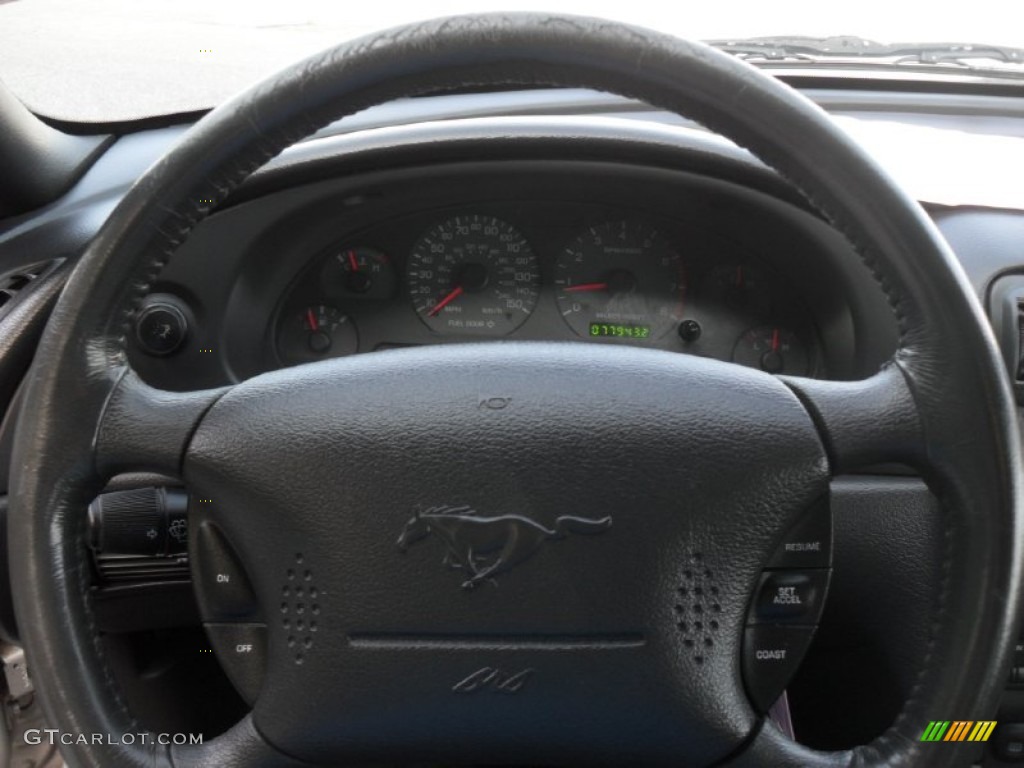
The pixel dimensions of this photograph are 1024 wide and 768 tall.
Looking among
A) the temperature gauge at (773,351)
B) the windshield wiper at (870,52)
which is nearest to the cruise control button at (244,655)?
the temperature gauge at (773,351)

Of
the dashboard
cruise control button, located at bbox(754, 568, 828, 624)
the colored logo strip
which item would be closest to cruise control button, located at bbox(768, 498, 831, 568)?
cruise control button, located at bbox(754, 568, 828, 624)

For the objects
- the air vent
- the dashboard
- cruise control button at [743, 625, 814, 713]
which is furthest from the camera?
the dashboard

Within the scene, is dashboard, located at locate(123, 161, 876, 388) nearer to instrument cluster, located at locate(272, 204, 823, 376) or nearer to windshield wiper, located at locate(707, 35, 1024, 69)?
instrument cluster, located at locate(272, 204, 823, 376)

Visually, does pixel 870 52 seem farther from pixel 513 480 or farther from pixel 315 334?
pixel 513 480

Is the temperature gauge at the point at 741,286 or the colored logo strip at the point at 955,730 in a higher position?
the temperature gauge at the point at 741,286

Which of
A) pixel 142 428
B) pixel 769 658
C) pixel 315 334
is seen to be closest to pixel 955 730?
pixel 769 658

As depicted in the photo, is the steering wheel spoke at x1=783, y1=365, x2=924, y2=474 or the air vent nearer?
the steering wheel spoke at x1=783, y1=365, x2=924, y2=474

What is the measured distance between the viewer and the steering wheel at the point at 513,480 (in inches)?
42.8

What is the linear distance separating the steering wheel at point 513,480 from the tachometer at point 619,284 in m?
0.93

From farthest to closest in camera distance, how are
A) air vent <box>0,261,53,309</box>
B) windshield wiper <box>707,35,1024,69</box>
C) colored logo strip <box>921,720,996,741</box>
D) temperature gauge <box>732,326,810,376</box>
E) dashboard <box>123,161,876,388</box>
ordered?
windshield wiper <box>707,35,1024,69</box>
temperature gauge <box>732,326,810,376</box>
dashboard <box>123,161,876,388</box>
air vent <box>0,261,53,309</box>
colored logo strip <box>921,720,996,741</box>

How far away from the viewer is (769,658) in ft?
4.05

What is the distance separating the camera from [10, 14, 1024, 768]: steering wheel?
109cm


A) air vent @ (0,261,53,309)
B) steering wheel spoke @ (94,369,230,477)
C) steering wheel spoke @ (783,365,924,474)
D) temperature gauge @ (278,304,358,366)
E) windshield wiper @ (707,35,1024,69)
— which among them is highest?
windshield wiper @ (707,35,1024,69)

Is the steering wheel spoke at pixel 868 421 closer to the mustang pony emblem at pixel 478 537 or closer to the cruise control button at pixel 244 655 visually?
the mustang pony emblem at pixel 478 537
